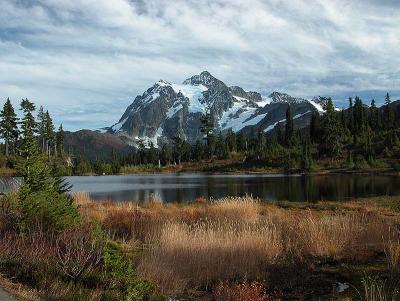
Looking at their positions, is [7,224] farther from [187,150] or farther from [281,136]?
[281,136]

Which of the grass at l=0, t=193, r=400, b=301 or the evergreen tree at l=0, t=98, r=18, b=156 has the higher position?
the evergreen tree at l=0, t=98, r=18, b=156

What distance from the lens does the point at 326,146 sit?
412 ft

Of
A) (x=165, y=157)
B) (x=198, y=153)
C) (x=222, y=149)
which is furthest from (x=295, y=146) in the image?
(x=165, y=157)

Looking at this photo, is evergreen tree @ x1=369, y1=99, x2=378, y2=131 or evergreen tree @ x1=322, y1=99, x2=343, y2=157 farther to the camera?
evergreen tree @ x1=369, y1=99, x2=378, y2=131

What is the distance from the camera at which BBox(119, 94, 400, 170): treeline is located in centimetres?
11225

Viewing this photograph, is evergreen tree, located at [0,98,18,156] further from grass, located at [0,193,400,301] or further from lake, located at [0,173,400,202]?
grass, located at [0,193,400,301]

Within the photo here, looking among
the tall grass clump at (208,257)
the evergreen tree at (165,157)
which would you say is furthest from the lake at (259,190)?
the evergreen tree at (165,157)

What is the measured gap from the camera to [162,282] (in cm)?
1179

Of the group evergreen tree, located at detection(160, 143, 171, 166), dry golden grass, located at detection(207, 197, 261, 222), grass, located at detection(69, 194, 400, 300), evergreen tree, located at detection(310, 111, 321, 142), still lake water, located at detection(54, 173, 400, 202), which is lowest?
still lake water, located at detection(54, 173, 400, 202)

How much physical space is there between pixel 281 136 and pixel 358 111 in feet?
109

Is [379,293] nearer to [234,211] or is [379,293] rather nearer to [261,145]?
[234,211]

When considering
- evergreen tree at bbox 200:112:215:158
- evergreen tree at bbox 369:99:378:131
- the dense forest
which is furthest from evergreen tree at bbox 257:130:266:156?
evergreen tree at bbox 369:99:378:131

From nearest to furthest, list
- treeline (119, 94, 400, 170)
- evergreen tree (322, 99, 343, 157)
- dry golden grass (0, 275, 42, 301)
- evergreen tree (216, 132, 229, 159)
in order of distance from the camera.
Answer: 1. dry golden grass (0, 275, 42, 301)
2. treeline (119, 94, 400, 170)
3. evergreen tree (322, 99, 343, 157)
4. evergreen tree (216, 132, 229, 159)

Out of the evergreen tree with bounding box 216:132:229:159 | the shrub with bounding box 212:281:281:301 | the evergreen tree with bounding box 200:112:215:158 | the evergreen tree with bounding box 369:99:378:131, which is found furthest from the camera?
the evergreen tree with bounding box 200:112:215:158
